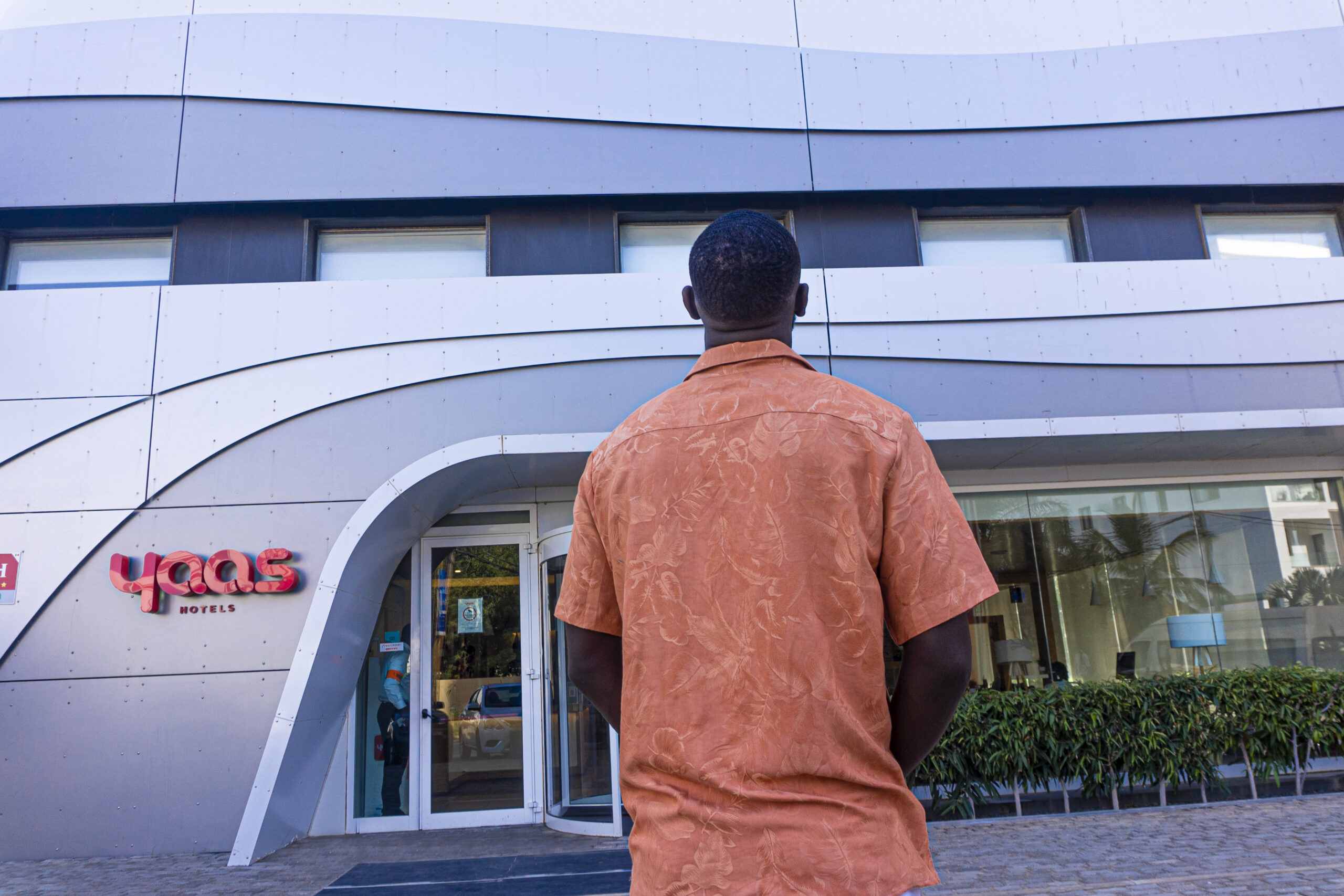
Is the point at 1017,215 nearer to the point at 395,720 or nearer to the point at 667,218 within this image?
the point at 667,218

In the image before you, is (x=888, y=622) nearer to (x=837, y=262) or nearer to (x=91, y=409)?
(x=837, y=262)

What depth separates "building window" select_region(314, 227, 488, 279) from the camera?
8.23 meters

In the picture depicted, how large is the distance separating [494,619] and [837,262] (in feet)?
15.1

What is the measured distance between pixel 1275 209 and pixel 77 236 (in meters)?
11.4

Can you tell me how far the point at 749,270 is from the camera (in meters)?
1.52

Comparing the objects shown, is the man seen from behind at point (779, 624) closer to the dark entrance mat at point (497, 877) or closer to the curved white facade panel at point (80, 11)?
the dark entrance mat at point (497, 877)

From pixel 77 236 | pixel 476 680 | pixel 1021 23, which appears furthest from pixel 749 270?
pixel 77 236

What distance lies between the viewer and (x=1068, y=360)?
313 inches

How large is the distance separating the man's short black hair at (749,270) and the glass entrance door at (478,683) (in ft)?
23.2

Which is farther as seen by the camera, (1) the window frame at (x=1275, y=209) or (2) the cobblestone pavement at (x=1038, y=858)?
(1) the window frame at (x=1275, y=209)

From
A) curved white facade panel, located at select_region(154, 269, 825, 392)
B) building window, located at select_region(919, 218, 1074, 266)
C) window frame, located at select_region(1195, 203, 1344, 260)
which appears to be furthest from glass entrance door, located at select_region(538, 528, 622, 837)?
window frame, located at select_region(1195, 203, 1344, 260)

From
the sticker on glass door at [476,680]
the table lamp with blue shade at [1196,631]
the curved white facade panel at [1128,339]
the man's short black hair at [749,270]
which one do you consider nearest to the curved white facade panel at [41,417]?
the sticker on glass door at [476,680]

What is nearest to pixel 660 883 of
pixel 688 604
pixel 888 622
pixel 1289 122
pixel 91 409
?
pixel 688 604

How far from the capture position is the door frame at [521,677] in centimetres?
790
